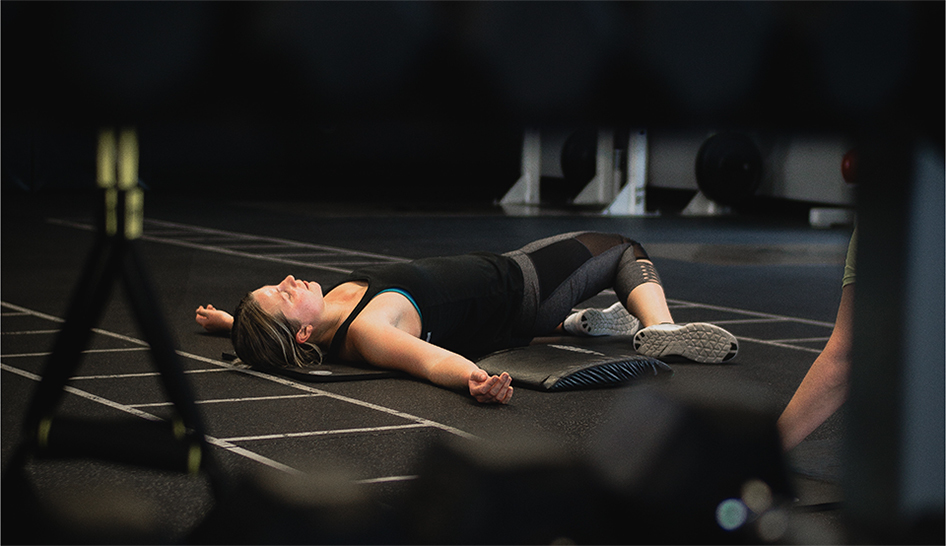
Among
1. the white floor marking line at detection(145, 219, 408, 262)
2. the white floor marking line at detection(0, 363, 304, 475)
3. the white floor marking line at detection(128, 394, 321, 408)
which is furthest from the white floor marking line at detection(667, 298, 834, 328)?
the white floor marking line at detection(0, 363, 304, 475)

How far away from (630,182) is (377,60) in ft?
34.0

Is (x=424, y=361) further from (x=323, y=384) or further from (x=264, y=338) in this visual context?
(x=264, y=338)

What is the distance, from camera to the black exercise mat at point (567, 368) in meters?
2.91

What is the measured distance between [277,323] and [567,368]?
3.03 ft

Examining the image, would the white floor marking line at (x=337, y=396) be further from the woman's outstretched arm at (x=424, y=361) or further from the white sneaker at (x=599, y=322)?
the white sneaker at (x=599, y=322)

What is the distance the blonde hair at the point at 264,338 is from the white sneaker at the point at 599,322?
1092mm

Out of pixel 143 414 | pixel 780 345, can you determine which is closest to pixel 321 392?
pixel 143 414

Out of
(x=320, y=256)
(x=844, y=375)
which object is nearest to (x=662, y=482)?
(x=844, y=375)

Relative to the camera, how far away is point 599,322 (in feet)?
12.5

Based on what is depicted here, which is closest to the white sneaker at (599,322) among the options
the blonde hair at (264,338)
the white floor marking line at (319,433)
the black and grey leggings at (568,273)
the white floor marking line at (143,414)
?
the black and grey leggings at (568,273)

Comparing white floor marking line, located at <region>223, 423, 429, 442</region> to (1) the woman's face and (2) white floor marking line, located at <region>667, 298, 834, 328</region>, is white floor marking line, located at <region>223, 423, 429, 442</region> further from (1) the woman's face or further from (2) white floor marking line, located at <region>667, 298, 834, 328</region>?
A: (2) white floor marking line, located at <region>667, 298, 834, 328</region>

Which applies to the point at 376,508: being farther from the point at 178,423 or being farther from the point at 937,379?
the point at 937,379

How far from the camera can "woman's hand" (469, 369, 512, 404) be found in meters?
2.63

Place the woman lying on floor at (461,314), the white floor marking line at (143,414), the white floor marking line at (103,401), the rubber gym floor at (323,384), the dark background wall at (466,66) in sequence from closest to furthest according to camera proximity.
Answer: the dark background wall at (466,66) < the rubber gym floor at (323,384) < the white floor marking line at (143,414) < the white floor marking line at (103,401) < the woman lying on floor at (461,314)
